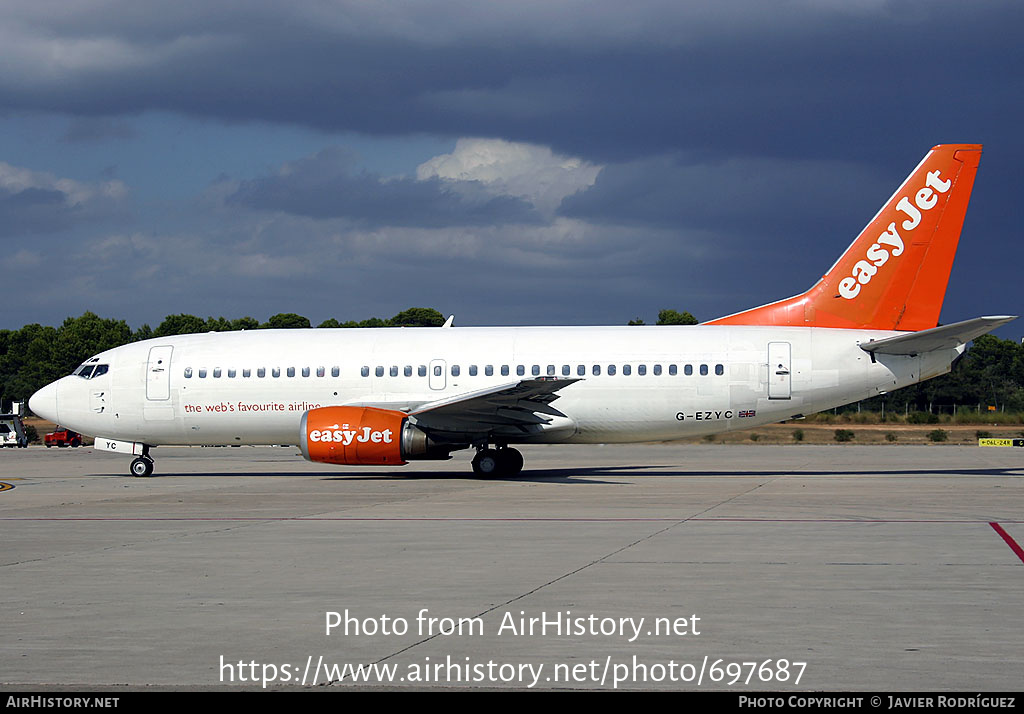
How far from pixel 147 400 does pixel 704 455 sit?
795 inches

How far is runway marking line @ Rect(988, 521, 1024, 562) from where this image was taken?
12520 millimetres

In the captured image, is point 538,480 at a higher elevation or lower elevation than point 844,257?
lower

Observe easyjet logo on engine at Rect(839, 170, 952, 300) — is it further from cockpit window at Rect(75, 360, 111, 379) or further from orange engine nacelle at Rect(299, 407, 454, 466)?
cockpit window at Rect(75, 360, 111, 379)

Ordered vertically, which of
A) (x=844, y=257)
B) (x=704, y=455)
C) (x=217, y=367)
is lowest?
(x=704, y=455)

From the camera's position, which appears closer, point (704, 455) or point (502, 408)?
point (502, 408)

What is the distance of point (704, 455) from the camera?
3922cm

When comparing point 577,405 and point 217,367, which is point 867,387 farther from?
point 217,367

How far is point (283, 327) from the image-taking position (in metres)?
90.1

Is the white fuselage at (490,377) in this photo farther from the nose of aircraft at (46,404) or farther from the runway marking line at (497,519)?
the runway marking line at (497,519)

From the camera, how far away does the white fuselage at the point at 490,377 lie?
26.2 metres

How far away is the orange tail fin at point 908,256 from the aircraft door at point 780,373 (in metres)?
1.35

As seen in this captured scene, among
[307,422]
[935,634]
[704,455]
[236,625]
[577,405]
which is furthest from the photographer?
[704,455]

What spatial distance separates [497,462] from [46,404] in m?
12.7

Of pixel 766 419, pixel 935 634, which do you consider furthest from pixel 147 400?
pixel 935 634
